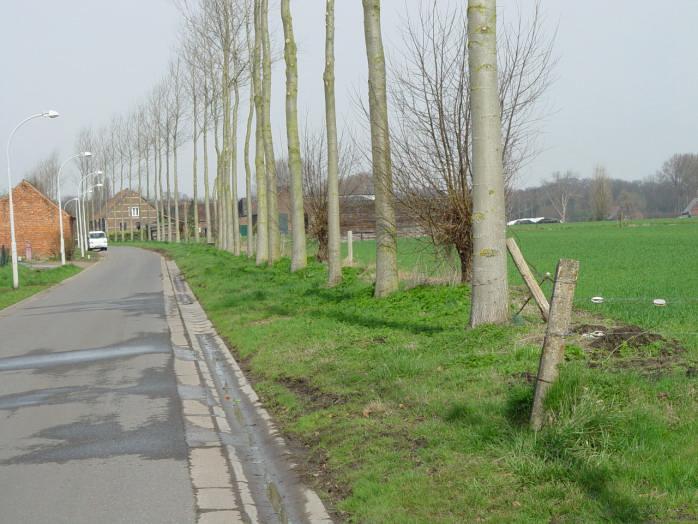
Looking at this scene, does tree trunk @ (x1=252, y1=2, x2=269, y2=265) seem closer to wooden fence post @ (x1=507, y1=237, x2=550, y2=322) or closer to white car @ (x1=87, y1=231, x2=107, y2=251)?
wooden fence post @ (x1=507, y1=237, x2=550, y2=322)

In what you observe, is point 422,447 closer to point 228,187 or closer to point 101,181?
point 228,187

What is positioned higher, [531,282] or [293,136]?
[293,136]

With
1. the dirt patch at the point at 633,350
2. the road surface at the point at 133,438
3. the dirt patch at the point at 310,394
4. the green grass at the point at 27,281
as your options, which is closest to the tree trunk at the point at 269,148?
the green grass at the point at 27,281

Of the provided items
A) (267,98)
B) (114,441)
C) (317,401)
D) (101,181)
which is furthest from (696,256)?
(101,181)

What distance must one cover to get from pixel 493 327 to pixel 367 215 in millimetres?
33752

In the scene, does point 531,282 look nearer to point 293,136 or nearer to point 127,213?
point 293,136

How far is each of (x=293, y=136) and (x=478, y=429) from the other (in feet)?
73.3

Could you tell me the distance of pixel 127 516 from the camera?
20.7 feet

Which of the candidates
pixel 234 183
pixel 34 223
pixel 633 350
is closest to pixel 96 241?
pixel 34 223

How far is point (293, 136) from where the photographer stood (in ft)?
94.1

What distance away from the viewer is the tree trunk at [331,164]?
22.2 meters

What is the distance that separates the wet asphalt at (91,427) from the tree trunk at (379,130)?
4.68 m

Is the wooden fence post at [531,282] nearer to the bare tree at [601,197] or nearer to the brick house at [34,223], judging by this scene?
the brick house at [34,223]

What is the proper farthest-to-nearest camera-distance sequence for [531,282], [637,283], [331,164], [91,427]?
[331,164], [637,283], [531,282], [91,427]
